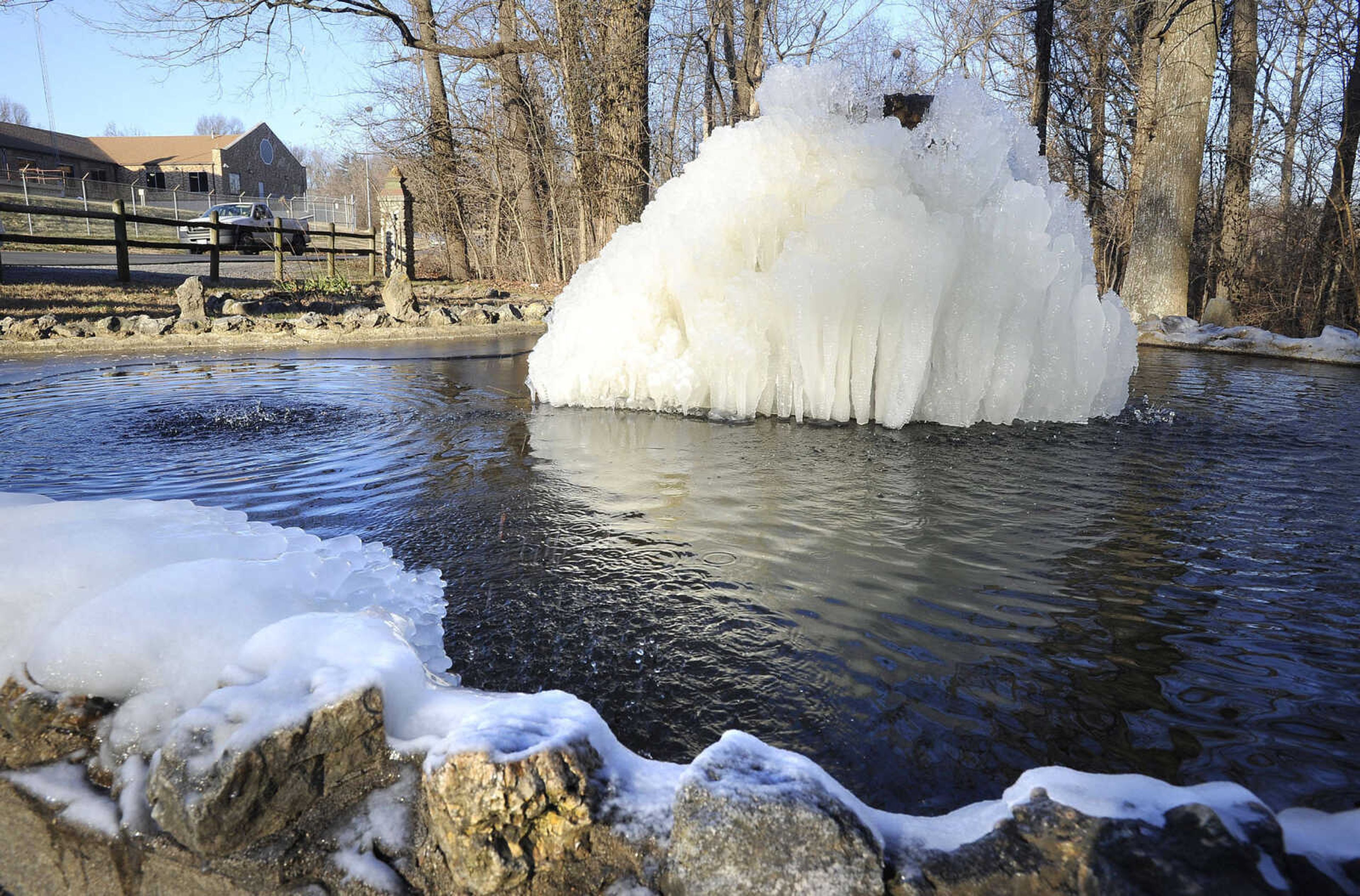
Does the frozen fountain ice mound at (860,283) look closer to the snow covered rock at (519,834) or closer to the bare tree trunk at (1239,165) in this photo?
the snow covered rock at (519,834)

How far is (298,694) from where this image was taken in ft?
A: 5.74

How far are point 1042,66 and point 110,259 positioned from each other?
2352 cm

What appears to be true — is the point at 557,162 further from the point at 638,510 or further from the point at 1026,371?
the point at 638,510

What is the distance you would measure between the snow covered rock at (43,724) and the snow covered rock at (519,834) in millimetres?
896

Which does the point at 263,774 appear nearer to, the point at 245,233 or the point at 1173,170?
the point at 1173,170

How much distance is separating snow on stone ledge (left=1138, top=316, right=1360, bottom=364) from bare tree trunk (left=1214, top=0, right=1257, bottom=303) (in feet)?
11.3

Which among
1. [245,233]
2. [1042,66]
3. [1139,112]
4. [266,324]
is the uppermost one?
[1042,66]

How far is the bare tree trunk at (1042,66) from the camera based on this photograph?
16.4 m

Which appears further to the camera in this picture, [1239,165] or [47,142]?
[47,142]

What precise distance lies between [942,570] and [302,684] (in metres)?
2.11

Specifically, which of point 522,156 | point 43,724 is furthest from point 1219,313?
point 522,156


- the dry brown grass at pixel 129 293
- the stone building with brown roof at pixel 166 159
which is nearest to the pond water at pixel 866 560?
the dry brown grass at pixel 129 293

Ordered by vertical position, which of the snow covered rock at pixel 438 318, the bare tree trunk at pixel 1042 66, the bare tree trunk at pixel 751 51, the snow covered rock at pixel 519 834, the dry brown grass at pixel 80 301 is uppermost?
the bare tree trunk at pixel 751 51

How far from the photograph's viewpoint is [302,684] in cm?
178
